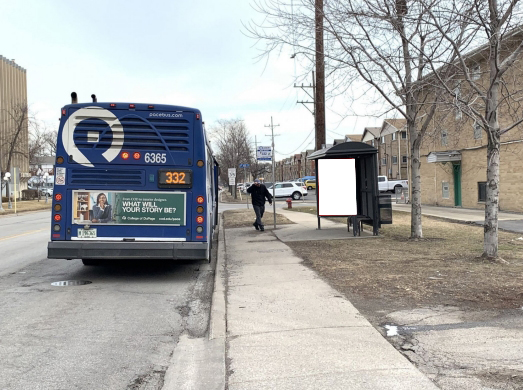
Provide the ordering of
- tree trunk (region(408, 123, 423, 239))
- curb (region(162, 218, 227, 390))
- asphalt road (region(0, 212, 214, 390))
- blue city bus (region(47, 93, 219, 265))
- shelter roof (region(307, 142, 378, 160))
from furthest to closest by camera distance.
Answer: shelter roof (region(307, 142, 378, 160)) < tree trunk (region(408, 123, 423, 239)) < blue city bus (region(47, 93, 219, 265)) < asphalt road (region(0, 212, 214, 390)) < curb (region(162, 218, 227, 390))

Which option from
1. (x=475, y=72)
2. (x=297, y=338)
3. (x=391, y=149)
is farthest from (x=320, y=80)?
(x=391, y=149)

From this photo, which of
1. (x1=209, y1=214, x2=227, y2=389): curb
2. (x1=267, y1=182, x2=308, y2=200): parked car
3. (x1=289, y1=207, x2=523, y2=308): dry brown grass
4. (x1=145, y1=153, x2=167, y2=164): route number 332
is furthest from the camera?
(x1=267, y1=182, x2=308, y2=200): parked car

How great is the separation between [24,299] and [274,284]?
3.70 meters

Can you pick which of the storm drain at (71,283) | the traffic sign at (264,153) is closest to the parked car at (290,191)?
the traffic sign at (264,153)

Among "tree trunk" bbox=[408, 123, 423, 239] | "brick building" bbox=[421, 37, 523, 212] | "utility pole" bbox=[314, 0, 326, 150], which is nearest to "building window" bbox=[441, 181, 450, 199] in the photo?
"brick building" bbox=[421, 37, 523, 212]

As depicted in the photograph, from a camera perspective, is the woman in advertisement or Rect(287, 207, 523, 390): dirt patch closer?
Rect(287, 207, 523, 390): dirt patch

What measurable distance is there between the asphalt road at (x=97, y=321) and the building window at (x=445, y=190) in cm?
1974

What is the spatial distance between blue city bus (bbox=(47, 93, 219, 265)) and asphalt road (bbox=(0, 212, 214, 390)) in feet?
2.30

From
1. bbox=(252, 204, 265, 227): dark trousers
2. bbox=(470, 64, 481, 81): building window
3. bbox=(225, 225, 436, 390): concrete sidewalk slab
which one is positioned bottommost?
bbox=(225, 225, 436, 390): concrete sidewalk slab

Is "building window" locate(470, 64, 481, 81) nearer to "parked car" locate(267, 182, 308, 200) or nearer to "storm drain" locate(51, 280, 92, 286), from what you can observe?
"storm drain" locate(51, 280, 92, 286)

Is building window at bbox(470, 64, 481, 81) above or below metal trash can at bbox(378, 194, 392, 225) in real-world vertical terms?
above

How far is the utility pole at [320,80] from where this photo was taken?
10409mm

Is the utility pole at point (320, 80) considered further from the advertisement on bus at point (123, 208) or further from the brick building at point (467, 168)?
the advertisement on bus at point (123, 208)

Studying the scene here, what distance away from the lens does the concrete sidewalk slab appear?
3.79 metres
